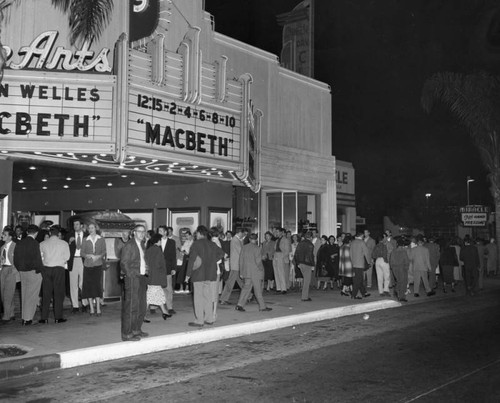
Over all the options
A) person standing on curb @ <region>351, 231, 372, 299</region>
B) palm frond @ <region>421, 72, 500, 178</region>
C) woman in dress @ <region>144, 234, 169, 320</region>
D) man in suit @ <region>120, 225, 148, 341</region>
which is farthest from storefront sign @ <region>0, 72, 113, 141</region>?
palm frond @ <region>421, 72, 500, 178</region>

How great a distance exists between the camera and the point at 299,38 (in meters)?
25.7

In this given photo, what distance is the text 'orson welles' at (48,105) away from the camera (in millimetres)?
11688

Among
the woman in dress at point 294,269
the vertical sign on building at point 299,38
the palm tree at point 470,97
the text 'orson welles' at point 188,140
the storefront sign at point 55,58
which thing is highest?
the vertical sign on building at point 299,38

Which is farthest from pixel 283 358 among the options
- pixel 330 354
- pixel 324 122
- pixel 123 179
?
pixel 324 122

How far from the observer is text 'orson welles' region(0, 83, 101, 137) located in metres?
11.7

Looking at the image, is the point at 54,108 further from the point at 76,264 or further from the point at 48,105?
the point at 76,264

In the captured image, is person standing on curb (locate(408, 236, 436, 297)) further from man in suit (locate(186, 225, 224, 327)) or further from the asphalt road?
man in suit (locate(186, 225, 224, 327))

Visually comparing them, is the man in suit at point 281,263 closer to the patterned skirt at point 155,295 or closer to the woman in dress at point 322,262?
the woman in dress at point 322,262

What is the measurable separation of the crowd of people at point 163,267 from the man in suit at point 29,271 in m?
0.02

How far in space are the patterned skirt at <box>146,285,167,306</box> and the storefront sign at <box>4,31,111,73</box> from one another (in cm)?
513

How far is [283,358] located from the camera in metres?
8.25

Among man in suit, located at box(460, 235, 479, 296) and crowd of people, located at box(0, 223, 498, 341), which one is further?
man in suit, located at box(460, 235, 479, 296)

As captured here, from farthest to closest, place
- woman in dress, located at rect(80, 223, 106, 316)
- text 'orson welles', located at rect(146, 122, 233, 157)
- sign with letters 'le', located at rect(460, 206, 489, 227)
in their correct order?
1. sign with letters 'le', located at rect(460, 206, 489, 227)
2. text 'orson welles', located at rect(146, 122, 233, 157)
3. woman in dress, located at rect(80, 223, 106, 316)

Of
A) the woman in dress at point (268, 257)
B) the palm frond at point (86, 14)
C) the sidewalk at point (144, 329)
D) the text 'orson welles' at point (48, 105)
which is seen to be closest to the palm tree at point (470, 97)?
the woman in dress at point (268, 257)
